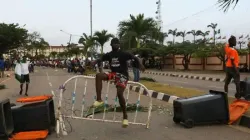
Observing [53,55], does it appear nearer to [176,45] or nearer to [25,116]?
[176,45]

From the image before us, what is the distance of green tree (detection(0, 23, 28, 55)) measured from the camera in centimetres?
5981

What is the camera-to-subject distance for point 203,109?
786 cm

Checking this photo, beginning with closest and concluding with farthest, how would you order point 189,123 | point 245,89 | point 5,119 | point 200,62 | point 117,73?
point 5,119 < point 117,73 < point 189,123 < point 245,89 < point 200,62

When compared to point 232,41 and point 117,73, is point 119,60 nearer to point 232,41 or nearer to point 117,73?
point 117,73

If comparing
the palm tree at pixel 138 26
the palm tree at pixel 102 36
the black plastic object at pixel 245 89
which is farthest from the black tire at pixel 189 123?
the palm tree at pixel 102 36

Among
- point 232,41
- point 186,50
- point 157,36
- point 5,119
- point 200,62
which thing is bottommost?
point 5,119

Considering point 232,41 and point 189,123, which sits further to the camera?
point 232,41

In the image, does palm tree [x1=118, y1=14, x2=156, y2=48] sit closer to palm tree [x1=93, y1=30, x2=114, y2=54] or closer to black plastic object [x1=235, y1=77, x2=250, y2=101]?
palm tree [x1=93, y1=30, x2=114, y2=54]

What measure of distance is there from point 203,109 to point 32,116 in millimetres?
3240

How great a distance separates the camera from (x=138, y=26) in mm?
47875

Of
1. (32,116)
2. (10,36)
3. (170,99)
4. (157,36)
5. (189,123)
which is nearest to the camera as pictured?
(32,116)

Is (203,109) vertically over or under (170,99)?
over

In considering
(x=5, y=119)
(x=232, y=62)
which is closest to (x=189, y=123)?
(x=232, y=62)

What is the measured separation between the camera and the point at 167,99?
12742 mm
